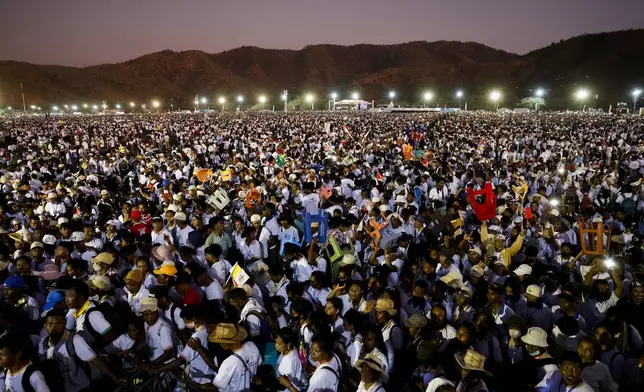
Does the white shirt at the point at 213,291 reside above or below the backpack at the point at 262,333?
above

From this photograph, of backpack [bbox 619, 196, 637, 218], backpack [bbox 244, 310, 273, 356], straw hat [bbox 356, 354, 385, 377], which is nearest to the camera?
straw hat [bbox 356, 354, 385, 377]

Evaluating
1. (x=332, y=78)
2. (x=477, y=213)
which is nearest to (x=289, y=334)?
(x=477, y=213)

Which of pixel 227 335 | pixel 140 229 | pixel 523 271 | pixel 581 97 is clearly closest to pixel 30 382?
pixel 227 335

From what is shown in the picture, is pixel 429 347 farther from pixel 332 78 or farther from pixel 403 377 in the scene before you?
pixel 332 78

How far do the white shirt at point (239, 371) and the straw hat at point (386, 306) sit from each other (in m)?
1.12

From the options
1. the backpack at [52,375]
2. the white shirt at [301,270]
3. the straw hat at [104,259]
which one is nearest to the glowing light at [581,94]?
the white shirt at [301,270]

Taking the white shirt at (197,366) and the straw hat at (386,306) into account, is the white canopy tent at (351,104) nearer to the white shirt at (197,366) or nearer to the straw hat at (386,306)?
the straw hat at (386,306)

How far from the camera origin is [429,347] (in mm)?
3100

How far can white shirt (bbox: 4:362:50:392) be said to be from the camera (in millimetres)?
2809

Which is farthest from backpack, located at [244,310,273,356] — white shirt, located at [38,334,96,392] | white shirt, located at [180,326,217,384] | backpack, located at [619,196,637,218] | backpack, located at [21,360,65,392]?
backpack, located at [619,196,637,218]

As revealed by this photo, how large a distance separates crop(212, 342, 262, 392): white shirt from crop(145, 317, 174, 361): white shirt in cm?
75

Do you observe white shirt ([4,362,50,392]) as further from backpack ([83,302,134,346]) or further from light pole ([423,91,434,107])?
light pole ([423,91,434,107])

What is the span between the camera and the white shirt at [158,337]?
352 centimetres

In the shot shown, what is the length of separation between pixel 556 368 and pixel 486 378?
0.50 meters
